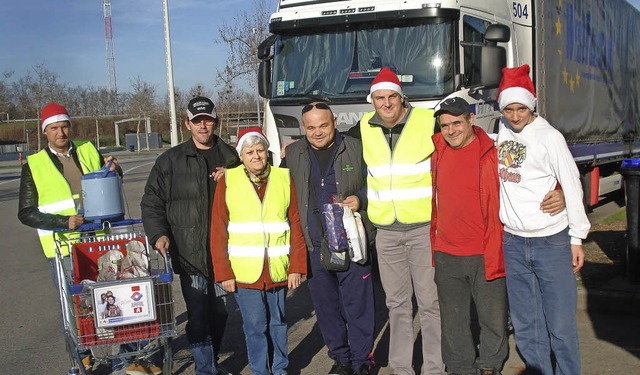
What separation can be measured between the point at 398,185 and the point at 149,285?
183 cm

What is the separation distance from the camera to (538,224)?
407cm

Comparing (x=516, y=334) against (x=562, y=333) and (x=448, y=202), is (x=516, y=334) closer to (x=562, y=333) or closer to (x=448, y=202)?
(x=562, y=333)

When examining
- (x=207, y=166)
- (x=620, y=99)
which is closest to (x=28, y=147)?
(x=620, y=99)

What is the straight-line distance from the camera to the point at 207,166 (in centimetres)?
495

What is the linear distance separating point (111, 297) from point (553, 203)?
112 inches

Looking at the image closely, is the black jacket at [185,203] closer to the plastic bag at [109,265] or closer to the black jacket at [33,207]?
the plastic bag at [109,265]

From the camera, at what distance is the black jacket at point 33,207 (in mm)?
4879

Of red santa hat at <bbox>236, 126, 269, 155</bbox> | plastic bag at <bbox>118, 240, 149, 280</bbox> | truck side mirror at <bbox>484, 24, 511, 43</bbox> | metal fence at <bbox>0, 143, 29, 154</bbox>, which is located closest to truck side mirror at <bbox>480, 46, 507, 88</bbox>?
truck side mirror at <bbox>484, 24, 511, 43</bbox>

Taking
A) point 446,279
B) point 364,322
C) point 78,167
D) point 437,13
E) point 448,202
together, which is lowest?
point 364,322

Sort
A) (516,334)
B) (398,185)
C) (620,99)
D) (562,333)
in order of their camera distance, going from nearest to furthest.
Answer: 1. (562,333)
2. (516,334)
3. (398,185)
4. (620,99)

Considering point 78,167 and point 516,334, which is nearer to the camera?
point 516,334

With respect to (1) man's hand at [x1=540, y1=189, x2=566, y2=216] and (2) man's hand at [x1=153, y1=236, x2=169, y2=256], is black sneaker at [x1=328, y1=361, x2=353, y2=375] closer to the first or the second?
(2) man's hand at [x1=153, y1=236, x2=169, y2=256]

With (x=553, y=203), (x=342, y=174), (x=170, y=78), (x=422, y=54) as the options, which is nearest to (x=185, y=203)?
(x=342, y=174)

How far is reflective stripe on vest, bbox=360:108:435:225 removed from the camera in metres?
4.64
